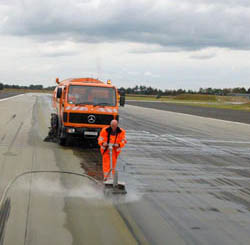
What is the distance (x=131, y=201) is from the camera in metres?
8.12

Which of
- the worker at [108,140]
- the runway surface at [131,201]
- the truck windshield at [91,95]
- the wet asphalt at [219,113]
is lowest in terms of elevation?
the wet asphalt at [219,113]

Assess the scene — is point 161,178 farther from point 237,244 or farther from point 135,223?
point 237,244

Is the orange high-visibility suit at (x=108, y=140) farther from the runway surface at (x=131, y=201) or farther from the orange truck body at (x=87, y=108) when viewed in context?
the orange truck body at (x=87, y=108)

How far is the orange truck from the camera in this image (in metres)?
15.3

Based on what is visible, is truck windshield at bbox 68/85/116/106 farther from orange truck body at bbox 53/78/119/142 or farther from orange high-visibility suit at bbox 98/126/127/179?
orange high-visibility suit at bbox 98/126/127/179

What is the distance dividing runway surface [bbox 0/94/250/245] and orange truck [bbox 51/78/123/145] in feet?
3.01

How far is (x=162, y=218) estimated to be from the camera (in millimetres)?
7141

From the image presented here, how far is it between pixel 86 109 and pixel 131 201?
25.1ft

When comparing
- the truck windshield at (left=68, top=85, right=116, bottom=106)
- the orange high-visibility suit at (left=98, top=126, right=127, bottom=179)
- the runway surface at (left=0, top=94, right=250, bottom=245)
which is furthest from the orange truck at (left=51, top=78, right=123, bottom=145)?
the orange high-visibility suit at (left=98, top=126, right=127, bottom=179)

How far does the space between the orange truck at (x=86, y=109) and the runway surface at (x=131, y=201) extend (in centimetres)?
92

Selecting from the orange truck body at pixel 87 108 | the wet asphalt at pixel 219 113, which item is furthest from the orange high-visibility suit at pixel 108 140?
the wet asphalt at pixel 219 113

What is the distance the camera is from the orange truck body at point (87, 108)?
15.3m

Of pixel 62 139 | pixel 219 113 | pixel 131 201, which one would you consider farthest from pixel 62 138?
pixel 219 113

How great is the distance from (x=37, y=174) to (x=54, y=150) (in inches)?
174
